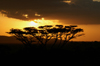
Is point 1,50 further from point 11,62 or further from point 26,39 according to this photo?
point 11,62

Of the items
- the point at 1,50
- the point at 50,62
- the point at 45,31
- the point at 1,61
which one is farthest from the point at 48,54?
the point at 1,50

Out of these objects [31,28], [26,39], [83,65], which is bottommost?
[83,65]

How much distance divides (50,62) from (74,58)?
17.3ft

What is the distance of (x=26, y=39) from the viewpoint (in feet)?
139

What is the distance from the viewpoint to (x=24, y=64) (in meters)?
27.4

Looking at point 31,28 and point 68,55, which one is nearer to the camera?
point 68,55

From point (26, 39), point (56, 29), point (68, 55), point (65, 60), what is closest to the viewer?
point (65, 60)

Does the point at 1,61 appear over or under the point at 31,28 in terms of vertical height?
under

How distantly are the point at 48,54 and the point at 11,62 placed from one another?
623cm

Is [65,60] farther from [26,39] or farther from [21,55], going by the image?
[26,39]

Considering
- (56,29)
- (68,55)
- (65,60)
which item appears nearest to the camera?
(65,60)

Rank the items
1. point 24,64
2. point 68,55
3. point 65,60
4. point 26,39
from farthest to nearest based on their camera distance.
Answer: point 26,39 → point 68,55 → point 65,60 → point 24,64

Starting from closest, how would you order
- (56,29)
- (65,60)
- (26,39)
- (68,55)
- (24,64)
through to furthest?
(24,64) < (65,60) < (68,55) < (56,29) < (26,39)

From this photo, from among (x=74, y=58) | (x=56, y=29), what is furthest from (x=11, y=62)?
(x=56, y=29)
